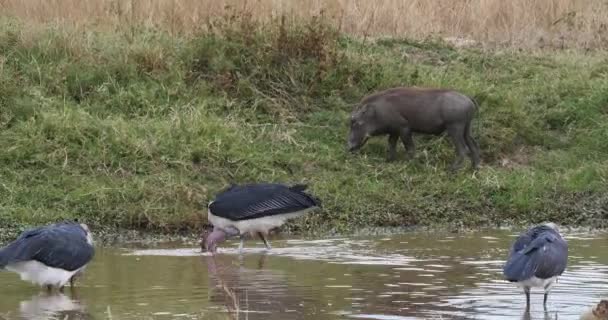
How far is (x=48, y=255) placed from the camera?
880 centimetres

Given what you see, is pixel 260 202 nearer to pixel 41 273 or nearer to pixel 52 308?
pixel 41 273

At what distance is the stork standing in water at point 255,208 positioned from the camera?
1077 cm

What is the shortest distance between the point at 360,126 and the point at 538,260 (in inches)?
212

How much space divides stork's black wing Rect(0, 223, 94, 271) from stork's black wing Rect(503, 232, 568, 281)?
2.79 meters

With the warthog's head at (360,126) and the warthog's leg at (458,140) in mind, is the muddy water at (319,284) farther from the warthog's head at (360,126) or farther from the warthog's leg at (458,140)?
the warthog's head at (360,126)

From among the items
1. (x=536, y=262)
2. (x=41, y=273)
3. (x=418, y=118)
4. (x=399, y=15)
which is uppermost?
(x=399, y=15)

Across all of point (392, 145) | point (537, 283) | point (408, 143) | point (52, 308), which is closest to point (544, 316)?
point (537, 283)

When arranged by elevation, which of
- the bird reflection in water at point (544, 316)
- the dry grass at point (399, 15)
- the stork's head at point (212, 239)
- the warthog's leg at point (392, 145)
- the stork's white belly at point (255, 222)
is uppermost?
the dry grass at point (399, 15)

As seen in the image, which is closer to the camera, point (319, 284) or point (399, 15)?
point (319, 284)

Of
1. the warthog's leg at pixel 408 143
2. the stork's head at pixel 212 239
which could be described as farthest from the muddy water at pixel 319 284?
the warthog's leg at pixel 408 143

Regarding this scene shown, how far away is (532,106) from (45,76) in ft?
17.1

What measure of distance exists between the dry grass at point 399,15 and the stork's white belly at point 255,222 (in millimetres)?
4205

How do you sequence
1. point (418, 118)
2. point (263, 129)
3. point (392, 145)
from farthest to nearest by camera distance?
1. point (392, 145)
2. point (418, 118)
3. point (263, 129)

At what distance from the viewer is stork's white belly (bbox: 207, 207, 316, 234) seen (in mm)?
10828
